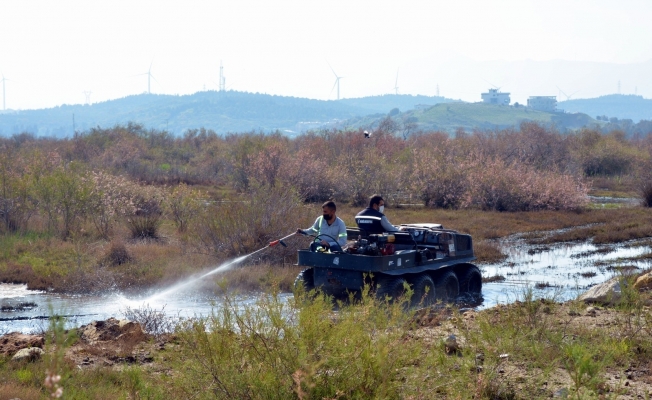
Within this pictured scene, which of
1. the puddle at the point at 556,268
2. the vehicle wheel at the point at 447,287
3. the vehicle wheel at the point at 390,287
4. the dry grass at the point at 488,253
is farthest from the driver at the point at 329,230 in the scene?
the dry grass at the point at 488,253

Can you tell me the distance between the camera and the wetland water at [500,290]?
1344 centimetres

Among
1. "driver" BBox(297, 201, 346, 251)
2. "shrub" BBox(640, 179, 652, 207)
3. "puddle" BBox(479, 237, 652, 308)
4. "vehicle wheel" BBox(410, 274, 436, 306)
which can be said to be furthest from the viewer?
"shrub" BBox(640, 179, 652, 207)

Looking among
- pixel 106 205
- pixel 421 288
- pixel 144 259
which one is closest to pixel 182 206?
pixel 106 205

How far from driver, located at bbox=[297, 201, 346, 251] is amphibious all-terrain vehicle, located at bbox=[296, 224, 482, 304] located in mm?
142

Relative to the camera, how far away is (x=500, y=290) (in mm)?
16250

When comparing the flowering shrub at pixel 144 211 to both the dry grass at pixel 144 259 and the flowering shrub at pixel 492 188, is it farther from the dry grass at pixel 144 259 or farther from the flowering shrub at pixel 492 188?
A: the flowering shrub at pixel 492 188

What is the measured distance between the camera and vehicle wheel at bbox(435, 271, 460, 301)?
14.2 metres

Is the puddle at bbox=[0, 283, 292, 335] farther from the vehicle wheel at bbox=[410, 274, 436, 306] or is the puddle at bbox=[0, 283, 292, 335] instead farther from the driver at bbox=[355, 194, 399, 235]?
the vehicle wheel at bbox=[410, 274, 436, 306]

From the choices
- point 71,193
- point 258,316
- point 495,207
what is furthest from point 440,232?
point 495,207

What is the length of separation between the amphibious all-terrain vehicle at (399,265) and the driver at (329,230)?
0.47ft

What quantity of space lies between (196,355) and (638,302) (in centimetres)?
625

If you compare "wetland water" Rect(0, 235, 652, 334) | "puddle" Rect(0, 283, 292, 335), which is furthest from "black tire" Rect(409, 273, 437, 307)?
"puddle" Rect(0, 283, 292, 335)

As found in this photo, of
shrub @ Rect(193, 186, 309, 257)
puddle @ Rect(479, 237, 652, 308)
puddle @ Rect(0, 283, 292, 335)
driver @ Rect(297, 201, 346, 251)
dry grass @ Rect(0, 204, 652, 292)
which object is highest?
driver @ Rect(297, 201, 346, 251)

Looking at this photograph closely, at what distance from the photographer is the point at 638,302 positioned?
32.0 feet
